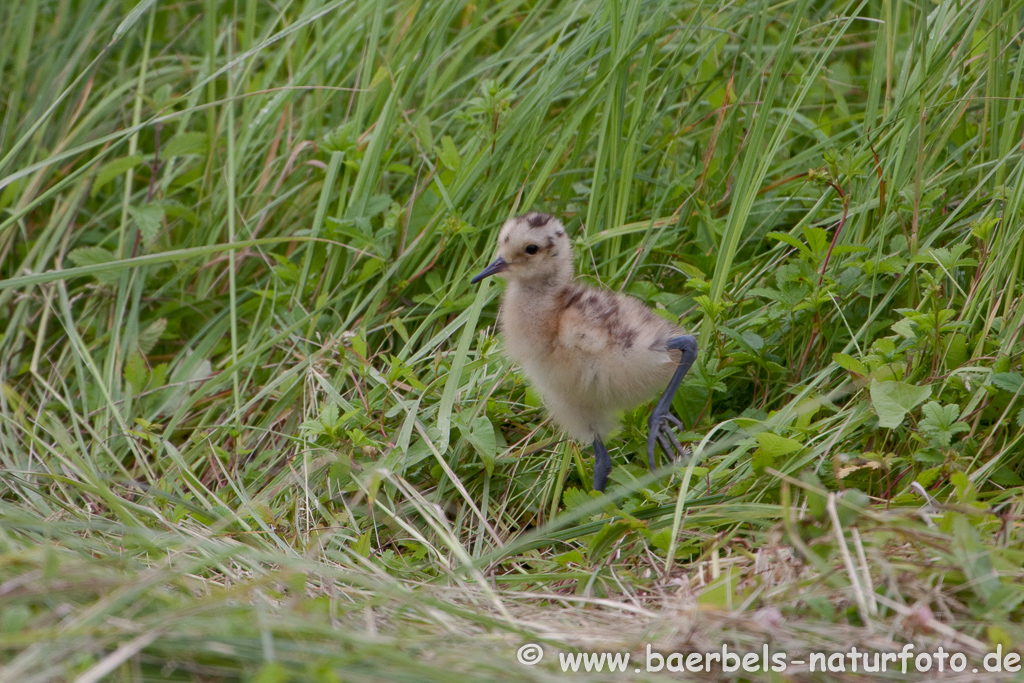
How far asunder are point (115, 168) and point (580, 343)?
192 centimetres

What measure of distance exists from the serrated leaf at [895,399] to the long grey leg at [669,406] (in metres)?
0.45

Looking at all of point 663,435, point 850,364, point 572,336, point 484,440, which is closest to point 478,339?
point 484,440

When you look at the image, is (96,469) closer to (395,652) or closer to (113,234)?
(113,234)

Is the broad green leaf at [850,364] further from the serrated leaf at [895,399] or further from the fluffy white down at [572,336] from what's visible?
the fluffy white down at [572,336]

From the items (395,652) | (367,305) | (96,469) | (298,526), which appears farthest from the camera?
(367,305)

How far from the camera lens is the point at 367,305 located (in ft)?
10.5

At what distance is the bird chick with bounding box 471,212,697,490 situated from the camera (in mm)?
2402

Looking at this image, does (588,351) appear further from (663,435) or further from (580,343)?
(663,435)

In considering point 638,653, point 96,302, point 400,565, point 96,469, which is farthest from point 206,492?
point 638,653

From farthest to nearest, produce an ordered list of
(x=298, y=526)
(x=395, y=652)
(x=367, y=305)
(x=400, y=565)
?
1. (x=367, y=305)
2. (x=298, y=526)
3. (x=400, y=565)
4. (x=395, y=652)

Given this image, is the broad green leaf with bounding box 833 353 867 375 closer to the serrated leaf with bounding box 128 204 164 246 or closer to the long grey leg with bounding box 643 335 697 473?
the long grey leg with bounding box 643 335 697 473

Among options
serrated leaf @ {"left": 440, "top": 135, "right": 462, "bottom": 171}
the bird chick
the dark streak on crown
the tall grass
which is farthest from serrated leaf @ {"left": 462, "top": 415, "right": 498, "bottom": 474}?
serrated leaf @ {"left": 440, "top": 135, "right": 462, "bottom": 171}

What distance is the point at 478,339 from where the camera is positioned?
2975 millimetres

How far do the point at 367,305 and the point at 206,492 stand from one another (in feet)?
2.67
